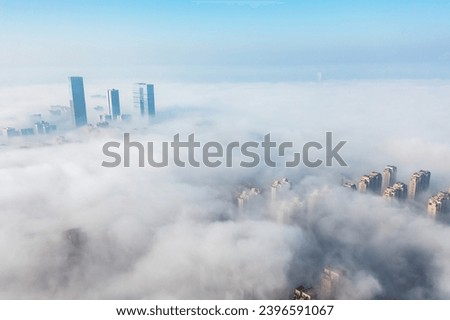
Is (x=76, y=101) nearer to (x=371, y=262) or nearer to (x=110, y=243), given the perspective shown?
(x=110, y=243)

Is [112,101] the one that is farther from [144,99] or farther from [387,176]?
[387,176]

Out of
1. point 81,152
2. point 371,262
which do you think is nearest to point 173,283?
point 371,262

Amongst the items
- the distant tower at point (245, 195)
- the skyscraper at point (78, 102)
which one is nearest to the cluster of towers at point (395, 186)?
the distant tower at point (245, 195)

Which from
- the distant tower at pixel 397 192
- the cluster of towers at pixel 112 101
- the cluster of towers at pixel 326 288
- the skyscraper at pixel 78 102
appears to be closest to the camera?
the cluster of towers at pixel 326 288

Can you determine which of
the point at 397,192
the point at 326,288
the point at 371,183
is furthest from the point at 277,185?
the point at 326,288

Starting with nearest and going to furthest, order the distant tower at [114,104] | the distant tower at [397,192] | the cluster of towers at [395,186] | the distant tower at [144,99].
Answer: the cluster of towers at [395,186] < the distant tower at [397,192] < the distant tower at [144,99] < the distant tower at [114,104]

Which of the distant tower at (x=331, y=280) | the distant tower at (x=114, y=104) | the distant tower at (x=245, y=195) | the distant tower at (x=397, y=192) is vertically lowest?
the distant tower at (x=397, y=192)

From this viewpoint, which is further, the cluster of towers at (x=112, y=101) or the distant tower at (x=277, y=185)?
the cluster of towers at (x=112, y=101)

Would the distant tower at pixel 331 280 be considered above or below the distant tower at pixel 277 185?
below

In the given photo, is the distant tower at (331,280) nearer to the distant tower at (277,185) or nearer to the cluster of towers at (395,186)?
the distant tower at (277,185)
